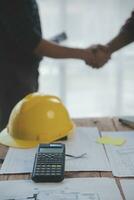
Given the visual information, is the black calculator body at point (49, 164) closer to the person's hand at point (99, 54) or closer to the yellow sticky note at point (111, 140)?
the yellow sticky note at point (111, 140)

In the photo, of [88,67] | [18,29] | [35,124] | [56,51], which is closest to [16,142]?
[35,124]

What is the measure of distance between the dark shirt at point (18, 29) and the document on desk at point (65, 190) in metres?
0.74

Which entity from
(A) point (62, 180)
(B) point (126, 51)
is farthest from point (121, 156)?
(B) point (126, 51)

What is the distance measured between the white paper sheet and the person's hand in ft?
3.51

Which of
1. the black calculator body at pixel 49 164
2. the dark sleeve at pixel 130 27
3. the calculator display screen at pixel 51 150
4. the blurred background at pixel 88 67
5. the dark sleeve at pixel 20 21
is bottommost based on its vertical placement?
the blurred background at pixel 88 67

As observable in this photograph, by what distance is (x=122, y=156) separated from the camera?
2.77 feet

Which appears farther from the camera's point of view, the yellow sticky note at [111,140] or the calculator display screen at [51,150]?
the yellow sticky note at [111,140]

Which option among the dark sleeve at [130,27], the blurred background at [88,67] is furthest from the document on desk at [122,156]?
the blurred background at [88,67]

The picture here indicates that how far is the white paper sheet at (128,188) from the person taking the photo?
2.09 feet

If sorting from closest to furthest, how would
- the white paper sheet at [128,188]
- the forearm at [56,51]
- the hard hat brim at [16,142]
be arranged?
the white paper sheet at [128,188]
the hard hat brim at [16,142]
the forearm at [56,51]

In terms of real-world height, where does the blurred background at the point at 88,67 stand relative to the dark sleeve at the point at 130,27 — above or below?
below

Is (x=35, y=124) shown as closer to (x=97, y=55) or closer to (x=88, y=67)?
(x=97, y=55)

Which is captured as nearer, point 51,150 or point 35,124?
point 51,150

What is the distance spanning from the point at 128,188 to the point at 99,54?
1111 millimetres
